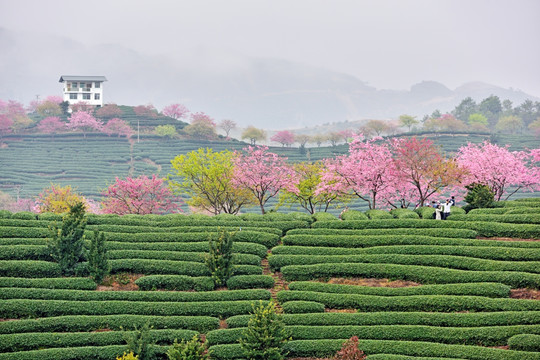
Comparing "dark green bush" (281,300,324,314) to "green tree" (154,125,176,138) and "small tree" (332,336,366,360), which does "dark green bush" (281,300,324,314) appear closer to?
"small tree" (332,336,366,360)

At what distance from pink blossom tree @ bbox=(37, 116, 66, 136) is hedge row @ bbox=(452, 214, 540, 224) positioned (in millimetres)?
90706

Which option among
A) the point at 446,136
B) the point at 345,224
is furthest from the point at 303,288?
the point at 446,136

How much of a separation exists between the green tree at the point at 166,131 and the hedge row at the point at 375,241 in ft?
252

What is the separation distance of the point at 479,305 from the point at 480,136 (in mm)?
85466

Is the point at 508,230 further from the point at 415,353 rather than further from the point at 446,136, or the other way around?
the point at 446,136

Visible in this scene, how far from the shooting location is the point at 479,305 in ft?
87.7

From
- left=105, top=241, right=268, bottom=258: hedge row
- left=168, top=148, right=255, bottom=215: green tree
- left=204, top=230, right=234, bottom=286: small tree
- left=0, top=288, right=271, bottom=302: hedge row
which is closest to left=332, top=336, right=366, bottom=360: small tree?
left=0, top=288, right=271, bottom=302: hedge row

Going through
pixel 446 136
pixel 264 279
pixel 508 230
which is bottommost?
pixel 264 279

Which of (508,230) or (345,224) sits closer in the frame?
(508,230)

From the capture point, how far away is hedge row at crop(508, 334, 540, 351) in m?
23.7

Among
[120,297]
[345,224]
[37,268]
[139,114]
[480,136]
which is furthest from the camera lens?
[139,114]

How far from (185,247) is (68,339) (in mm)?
9183

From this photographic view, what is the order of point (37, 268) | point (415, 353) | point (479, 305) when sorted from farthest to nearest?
point (37, 268)
point (479, 305)
point (415, 353)

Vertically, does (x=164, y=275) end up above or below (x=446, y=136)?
below
